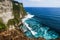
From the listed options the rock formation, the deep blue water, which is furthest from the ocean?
the rock formation

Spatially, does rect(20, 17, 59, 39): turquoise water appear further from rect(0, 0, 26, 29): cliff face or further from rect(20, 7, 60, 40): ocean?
rect(0, 0, 26, 29): cliff face

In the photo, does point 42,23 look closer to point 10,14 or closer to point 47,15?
point 47,15

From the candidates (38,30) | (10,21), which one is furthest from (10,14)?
(38,30)

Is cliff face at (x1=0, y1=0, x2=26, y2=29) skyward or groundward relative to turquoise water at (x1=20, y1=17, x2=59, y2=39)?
skyward

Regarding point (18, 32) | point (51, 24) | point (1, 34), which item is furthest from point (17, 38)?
point (51, 24)

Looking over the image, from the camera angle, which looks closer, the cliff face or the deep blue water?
the cliff face

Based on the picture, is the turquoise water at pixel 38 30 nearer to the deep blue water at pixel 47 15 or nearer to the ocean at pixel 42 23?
the ocean at pixel 42 23

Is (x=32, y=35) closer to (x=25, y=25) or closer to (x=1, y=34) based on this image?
(x=25, y=25)

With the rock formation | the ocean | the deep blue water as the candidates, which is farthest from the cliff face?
the deep blue water
